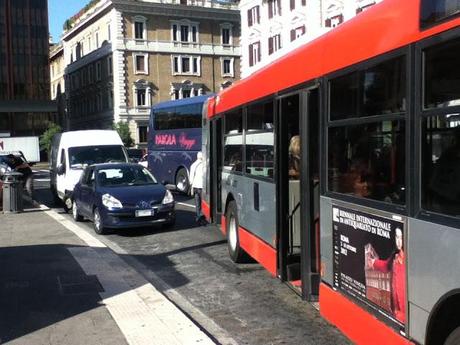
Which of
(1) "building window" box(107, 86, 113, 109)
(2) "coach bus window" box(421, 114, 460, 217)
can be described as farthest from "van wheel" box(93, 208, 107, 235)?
(1) "building window" box(107, 86, 113, 109)

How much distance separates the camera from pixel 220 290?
7676mm

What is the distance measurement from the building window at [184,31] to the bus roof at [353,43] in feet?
235

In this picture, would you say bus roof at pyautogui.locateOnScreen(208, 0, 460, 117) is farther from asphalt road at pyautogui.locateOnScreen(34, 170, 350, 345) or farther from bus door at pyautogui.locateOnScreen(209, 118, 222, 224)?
bus door at pyautogui.locateOnScreen(209, 118, 222, 224)

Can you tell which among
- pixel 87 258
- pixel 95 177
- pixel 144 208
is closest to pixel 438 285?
pixel 87 258

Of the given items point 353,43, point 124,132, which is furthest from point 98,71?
point 353,43

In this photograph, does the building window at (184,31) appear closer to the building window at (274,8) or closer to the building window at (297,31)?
the building window at (274,8)

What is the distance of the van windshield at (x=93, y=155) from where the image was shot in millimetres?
17844

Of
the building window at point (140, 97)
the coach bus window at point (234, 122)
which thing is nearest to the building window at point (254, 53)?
the building window at point (140, 97)

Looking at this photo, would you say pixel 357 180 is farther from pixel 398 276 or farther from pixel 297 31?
pixel 297 31

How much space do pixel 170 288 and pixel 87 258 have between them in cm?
228

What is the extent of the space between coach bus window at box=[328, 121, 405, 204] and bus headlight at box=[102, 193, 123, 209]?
8121 millimetres

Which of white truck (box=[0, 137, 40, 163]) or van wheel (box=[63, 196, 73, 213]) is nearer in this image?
van wheel (box=[63, 196, 73, 213])

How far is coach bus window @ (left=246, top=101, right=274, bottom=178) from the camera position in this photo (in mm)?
7102

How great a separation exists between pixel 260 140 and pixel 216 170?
3289 mm
